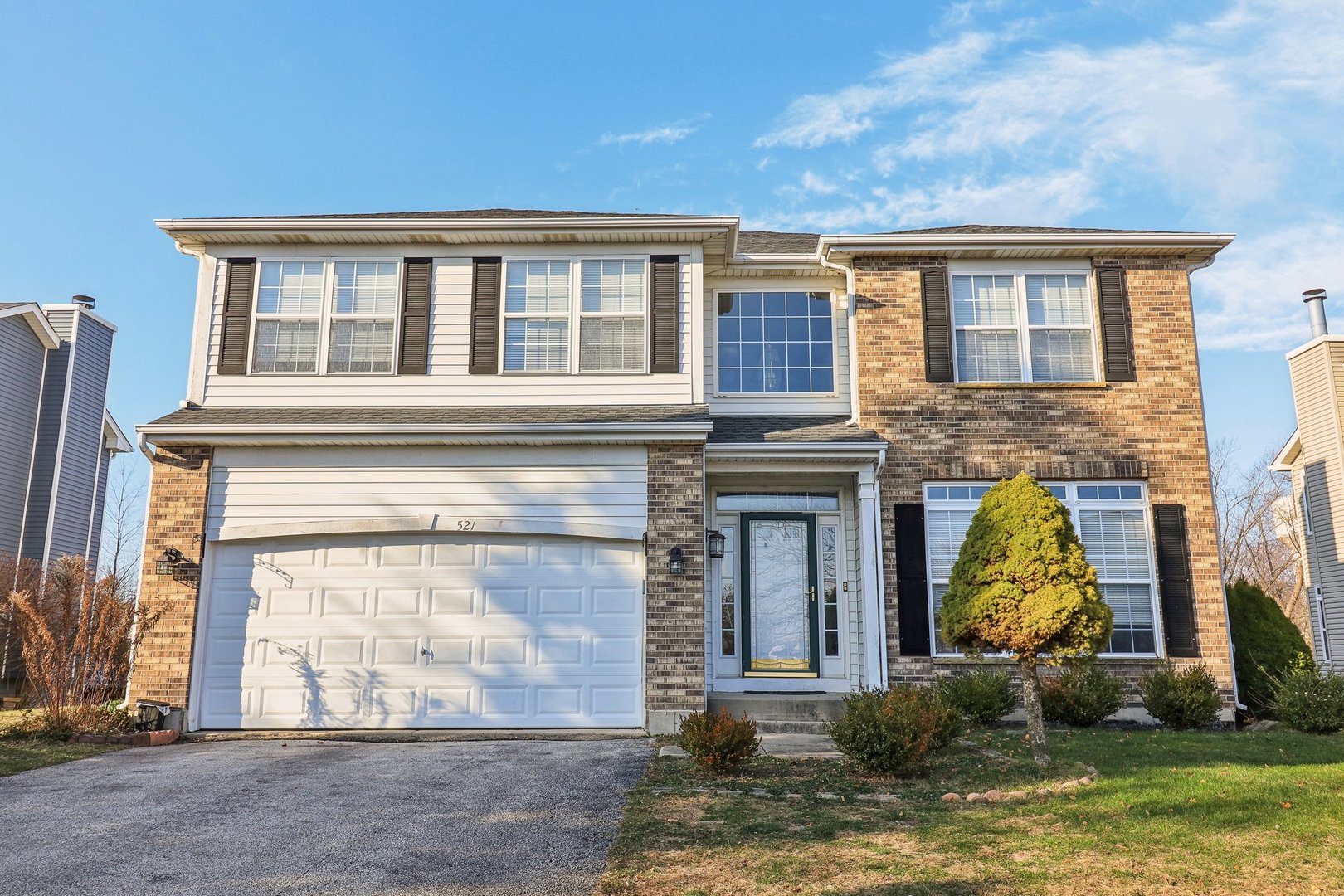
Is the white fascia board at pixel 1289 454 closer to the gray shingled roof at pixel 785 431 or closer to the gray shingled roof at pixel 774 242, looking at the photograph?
the gray shingled roof at pixel 774 242

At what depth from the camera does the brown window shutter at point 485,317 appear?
37.4 feet

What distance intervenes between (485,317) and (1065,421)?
7.02 metres

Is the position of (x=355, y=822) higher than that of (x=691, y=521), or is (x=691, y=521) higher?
(x=691, y=521)

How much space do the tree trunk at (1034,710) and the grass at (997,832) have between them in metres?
0.17

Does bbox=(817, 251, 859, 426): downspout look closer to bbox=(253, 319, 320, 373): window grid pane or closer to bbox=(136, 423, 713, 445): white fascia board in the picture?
bbox=(136, 423, 713, 445): white fascia board

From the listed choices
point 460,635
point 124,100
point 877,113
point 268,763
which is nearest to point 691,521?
point 460,635

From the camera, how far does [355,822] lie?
6090 mm

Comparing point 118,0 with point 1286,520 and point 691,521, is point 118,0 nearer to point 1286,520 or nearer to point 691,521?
point 691,521

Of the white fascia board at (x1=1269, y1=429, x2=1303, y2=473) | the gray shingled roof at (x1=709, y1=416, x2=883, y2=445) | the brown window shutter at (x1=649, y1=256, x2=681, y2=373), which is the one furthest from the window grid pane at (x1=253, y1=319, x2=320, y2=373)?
the white fascia board at (x1=1269, y1=429, x2=1303, y2=473)

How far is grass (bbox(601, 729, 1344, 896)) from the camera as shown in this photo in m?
4.75

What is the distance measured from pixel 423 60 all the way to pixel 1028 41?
8488 mm

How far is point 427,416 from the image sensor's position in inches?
429

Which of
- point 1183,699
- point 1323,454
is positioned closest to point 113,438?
point 1183,699

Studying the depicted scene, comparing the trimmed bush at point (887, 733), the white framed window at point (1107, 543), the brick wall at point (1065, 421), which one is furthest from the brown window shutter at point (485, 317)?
the trimmed bush at point (887, 733)
